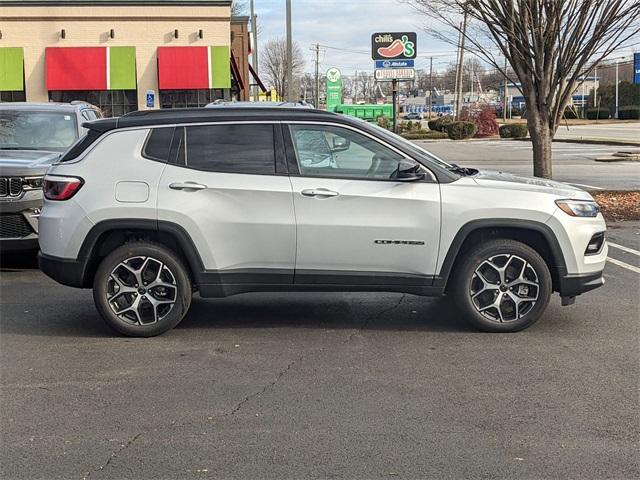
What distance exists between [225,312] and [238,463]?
3154mm

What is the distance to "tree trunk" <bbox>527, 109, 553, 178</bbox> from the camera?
13.4m

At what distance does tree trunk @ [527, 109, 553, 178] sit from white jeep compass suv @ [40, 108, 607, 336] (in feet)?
25.1

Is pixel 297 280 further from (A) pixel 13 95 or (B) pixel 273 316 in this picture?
(A) pixel 13 95

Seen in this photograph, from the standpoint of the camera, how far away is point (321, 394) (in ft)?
15.9

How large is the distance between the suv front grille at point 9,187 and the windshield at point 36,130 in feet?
5.28

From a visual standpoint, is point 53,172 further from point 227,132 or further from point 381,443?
point 381,443

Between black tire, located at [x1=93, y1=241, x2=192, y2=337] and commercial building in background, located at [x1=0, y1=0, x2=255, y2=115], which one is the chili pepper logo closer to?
commercial building in background, located at [x1=0, y1=0, x2=255, y2=115]

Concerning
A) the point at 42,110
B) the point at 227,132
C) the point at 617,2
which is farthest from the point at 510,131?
the point at 227,132

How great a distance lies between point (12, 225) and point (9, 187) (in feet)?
1.35

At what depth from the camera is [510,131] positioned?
155 ft

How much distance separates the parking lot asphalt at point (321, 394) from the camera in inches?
154

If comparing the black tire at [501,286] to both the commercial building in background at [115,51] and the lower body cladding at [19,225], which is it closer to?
the lower body cladding at [19,225]

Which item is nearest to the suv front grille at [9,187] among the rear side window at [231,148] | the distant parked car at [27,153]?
the distant parked car at [27,153]

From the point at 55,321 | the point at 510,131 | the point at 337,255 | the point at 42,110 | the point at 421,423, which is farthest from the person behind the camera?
the point at 510,131
